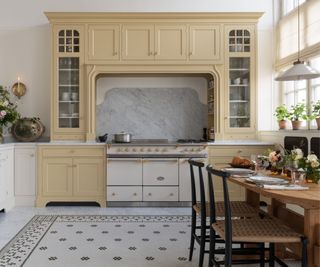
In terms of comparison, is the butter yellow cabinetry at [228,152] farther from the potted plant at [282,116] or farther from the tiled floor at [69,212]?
the tiled floor at [69,212]

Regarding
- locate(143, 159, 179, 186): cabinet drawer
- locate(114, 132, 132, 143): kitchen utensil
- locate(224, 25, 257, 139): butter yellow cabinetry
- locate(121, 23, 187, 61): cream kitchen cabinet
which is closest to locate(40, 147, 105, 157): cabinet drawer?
locate(114, 132, 132, 143): kitchen utensil

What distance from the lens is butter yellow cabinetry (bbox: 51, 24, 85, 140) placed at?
16.2 feet

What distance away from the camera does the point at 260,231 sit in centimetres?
215

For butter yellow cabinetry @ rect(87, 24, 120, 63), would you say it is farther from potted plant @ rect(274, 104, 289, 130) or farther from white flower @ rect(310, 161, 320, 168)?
white flower @ rect(310, 161, 320, 168)

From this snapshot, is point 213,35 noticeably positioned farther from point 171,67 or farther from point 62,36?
point 62,36

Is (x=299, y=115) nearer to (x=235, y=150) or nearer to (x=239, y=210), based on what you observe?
(x=235, y=150)

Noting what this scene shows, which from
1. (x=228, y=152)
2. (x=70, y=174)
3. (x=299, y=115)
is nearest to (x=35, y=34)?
(x=70, y=174)

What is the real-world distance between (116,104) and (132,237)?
2499 mm

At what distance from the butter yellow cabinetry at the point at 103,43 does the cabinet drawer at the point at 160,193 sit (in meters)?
1.85

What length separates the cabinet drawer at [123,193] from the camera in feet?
15.6

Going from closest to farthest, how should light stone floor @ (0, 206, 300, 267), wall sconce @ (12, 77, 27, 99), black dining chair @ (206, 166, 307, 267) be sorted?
black dining chair @ (206, 166, 307, 267), light stone floor @ (0, 206, 300, 267), wall sconce @ (12, 77, 27, 99)

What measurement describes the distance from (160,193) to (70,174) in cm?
123

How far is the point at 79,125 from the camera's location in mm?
4992

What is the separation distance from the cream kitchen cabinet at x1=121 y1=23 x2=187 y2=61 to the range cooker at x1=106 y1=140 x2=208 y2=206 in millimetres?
1247
